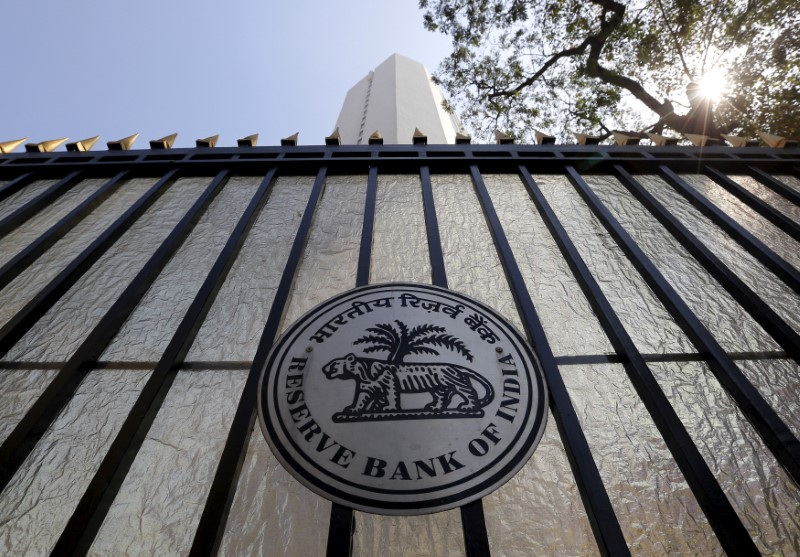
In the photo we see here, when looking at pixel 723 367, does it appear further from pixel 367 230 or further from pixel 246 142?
pixel 246 142

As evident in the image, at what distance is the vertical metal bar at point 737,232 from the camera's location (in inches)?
97.0

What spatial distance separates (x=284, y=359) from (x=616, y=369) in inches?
63.0

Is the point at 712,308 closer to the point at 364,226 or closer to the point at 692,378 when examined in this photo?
the point at 692,378

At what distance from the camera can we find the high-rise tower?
54.0 ft

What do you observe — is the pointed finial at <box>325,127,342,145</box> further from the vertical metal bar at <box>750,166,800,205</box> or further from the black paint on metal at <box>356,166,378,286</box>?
the vertical metal bar at <box>750,166,800,205</box>

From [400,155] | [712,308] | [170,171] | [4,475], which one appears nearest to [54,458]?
[4,475]

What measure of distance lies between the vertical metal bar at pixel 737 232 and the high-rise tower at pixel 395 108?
11.8m

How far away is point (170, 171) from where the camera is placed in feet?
11.4

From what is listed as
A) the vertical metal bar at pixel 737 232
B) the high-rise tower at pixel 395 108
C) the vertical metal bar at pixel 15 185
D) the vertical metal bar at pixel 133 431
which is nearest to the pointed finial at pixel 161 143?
the vertical metal bar at pixel 15 185

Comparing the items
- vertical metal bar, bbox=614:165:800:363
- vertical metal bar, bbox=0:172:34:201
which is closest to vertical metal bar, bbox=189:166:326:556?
vertical metal bar, bbox=614:165:800:363

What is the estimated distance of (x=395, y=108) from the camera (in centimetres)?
1731

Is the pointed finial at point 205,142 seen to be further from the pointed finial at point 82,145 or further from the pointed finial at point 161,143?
the pointed finial at point 82,145

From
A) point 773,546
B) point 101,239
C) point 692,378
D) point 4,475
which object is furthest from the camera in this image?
point 101,239

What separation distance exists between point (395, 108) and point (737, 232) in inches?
643
